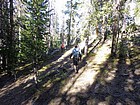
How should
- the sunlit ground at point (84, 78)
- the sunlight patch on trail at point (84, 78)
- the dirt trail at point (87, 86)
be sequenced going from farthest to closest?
the sunlight patch on trail at point (84, 78) → the sunlit ground at point (84, 78) → the dirt trail at point (87, 86)

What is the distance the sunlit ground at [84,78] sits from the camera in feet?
51.4

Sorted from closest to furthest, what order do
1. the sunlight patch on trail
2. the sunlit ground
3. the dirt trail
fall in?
1. the dirt trail
2. the sunlit ground
3. the sunlight patch on trail

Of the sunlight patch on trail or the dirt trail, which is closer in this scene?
the dirt trail

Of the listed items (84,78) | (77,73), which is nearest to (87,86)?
(84,78)

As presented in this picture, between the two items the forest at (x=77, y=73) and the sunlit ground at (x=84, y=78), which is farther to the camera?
the sunlit ground at (x=84, y=78)

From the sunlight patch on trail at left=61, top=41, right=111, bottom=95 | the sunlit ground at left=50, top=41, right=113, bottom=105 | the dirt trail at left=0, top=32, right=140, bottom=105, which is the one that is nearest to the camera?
the dirt trail at left=0, top=32, right=140, bottom=105

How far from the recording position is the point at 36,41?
18234mm

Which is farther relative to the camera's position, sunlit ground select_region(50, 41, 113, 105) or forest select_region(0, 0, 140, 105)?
sunlit ground select_region(50, 41, 113, 105)

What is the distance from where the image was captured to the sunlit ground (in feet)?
51.4

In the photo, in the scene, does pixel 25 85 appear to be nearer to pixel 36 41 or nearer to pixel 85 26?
pixel 36 41

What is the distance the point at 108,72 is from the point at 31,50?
21.2 feet

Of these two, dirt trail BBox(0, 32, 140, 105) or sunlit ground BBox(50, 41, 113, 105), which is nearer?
dirt trail BBox(0, 32, 140, 105)

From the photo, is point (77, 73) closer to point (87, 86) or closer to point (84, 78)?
point (84, 78)

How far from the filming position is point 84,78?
58.2 feet
